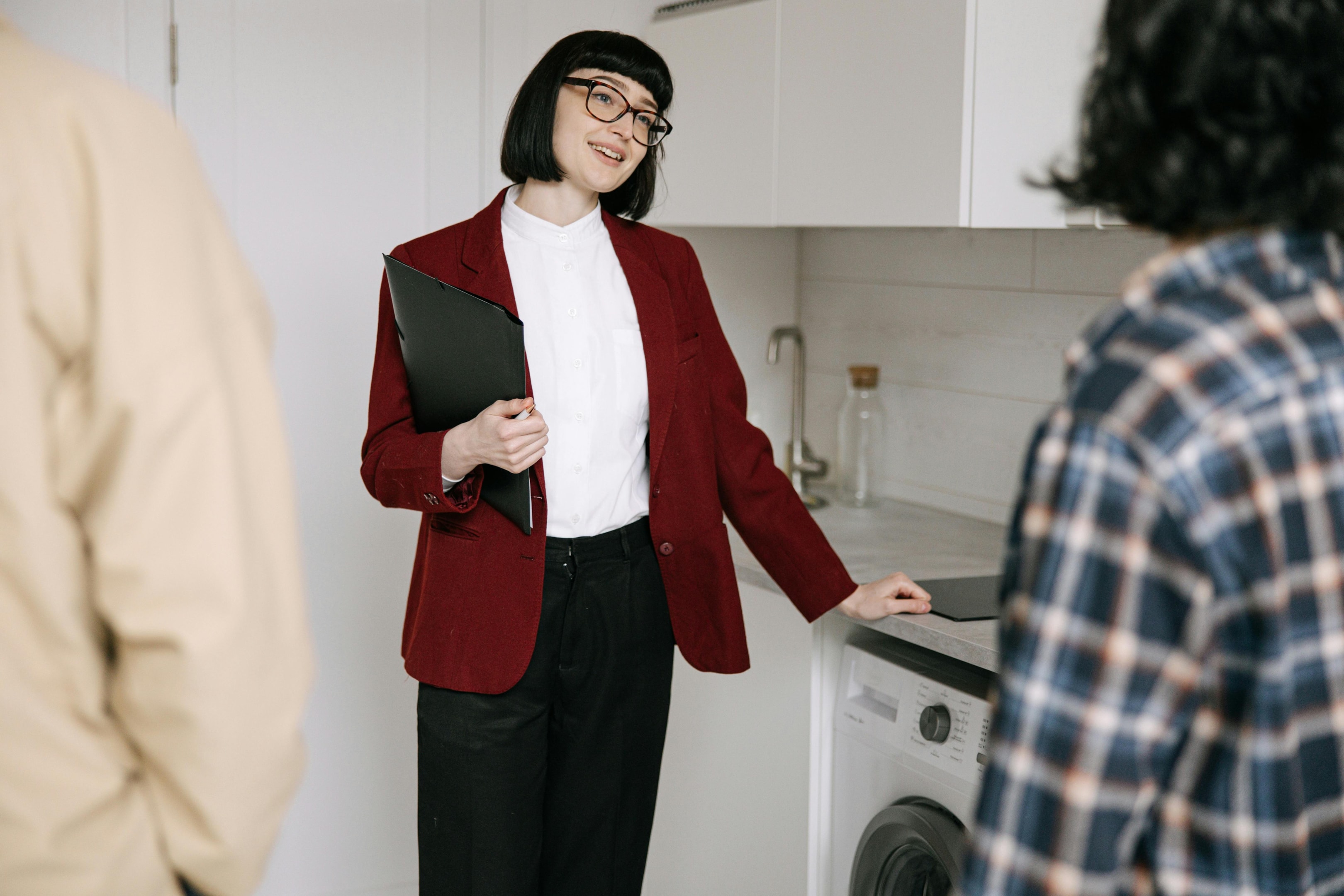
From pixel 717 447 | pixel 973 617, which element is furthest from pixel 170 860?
pixel 973 617

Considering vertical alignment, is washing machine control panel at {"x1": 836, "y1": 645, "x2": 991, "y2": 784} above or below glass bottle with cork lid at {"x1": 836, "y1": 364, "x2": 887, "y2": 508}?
below

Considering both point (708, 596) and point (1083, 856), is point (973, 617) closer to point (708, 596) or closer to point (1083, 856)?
point (708, 596)

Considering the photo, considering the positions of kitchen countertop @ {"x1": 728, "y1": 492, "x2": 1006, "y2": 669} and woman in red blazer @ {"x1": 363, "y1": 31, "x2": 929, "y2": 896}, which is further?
kitchen countertop @ {"x1": 728, "y1": 492, "x2": 1006, "y2": 669}

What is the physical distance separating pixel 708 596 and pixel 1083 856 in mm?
1104

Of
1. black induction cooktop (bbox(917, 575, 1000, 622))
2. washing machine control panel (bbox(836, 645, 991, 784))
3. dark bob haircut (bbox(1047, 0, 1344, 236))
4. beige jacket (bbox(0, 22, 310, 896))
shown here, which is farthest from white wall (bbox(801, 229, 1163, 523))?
beige jacket (bbox(0, 22, 310, 896))

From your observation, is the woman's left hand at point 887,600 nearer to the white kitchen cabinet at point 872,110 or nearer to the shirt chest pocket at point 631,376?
the shirt chest pocket at point 631,376

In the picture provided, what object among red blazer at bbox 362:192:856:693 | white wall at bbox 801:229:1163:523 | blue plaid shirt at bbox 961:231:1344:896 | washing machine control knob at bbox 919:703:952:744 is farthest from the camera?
white wall at bbox 801:229:1163:523

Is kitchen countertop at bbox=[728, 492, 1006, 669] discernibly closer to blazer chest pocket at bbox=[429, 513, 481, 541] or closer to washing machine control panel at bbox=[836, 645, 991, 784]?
washing machine control panel at bbox=[836, 645, 991, 784]

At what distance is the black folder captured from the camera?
5.10ft

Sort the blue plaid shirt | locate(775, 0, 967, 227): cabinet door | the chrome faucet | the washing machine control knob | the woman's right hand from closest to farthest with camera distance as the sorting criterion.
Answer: the blue plaid shirt
the woman's right hand
the washing machine control knob
locate(775, 0, 967, 227): cabinet door
the chrome faucet

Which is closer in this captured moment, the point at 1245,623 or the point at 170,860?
the point at 1245,623

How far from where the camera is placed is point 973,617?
1.87 metres

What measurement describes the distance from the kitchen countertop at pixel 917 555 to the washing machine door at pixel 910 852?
0.82 ft

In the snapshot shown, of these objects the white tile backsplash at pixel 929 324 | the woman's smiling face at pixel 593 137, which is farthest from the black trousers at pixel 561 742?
the white tile backsplash at pixel 929 324
